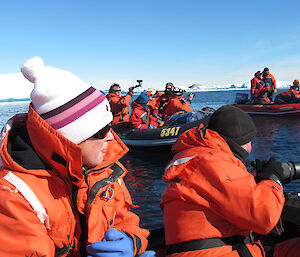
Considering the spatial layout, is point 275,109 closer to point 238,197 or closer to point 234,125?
point 234,125

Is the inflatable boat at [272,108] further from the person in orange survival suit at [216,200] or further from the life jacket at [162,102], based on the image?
the person in orange survival suit at [216,200]

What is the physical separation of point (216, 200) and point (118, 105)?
8.42 m

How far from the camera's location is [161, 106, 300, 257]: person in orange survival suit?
1.62m

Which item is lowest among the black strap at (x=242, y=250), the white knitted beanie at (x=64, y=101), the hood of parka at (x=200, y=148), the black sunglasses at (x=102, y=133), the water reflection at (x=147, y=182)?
the water reflection at (x=147, y=182)

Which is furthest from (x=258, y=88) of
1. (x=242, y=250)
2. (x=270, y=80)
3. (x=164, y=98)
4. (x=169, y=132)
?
(x=242, y=250)

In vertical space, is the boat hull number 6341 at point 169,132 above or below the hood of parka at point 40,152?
below

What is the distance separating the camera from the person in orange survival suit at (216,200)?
1.62 metres

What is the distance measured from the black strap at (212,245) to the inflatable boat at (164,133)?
5503mm

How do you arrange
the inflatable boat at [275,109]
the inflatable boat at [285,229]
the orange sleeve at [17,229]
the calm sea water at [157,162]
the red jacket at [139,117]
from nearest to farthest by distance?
the orange sleeve at [17,229] < the inflatable boat at [285,229] < the calm sea water at [157,162] < the red jacket at [139,117] < the inflatable boat at [275,109]

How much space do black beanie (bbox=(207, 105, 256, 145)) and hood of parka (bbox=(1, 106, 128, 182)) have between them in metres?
1.14

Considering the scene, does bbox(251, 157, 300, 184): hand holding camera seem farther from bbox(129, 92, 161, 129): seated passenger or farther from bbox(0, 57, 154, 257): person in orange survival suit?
bbox(129, 92, 161, 129): seated passenger

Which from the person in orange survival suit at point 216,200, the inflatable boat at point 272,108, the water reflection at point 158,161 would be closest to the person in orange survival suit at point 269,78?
the inflatable boat at point 272,108

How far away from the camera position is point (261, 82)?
1680 centimetres

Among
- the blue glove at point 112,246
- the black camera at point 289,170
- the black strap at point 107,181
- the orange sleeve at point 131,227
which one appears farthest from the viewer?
the black camera at point 289,170
